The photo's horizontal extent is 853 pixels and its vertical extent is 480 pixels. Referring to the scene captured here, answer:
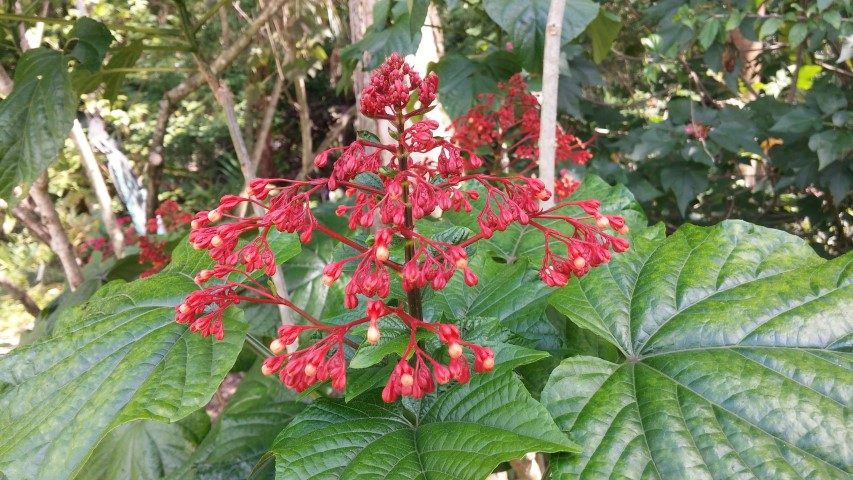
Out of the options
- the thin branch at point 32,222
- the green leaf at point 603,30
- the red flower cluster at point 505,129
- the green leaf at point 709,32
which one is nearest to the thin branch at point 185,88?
the thin branch at point 32,222

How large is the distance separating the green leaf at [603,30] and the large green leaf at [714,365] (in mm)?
1165

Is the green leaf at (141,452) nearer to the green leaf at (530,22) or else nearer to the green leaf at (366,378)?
the green leaf at (366,378)

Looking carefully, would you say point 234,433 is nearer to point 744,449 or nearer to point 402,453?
point 402,453

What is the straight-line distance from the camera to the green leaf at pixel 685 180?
2324 mm

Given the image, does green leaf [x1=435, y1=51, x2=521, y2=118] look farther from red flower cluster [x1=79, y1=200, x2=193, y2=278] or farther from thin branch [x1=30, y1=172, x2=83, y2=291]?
thin branch [x1=30, y1=172, x2=83, y2=291]

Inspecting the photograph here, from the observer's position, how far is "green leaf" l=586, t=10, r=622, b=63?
6.13ft

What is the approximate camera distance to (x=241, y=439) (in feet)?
3.55

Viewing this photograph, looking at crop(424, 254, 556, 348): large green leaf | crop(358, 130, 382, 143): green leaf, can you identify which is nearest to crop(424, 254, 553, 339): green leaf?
crop(424, 254, 556, 348): large green leaf

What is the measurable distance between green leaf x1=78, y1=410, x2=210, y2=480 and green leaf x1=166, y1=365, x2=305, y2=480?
0.66 ft

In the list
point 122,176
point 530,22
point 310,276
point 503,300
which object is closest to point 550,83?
point 530,22

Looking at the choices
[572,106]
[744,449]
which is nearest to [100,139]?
[572,106]

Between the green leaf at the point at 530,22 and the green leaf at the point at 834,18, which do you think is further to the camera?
the green leaf at the point at 834,18

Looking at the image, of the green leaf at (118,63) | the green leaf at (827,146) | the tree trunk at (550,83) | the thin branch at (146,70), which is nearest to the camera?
the tree trunk at (550,83)

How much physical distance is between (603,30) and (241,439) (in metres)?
1.67
